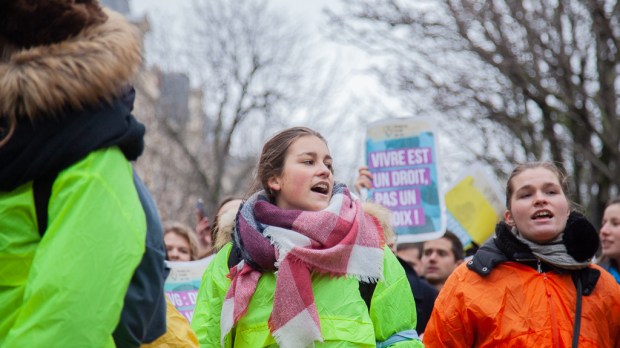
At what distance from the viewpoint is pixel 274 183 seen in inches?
172

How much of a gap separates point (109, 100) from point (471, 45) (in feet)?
38.7

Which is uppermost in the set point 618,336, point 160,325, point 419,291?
point 160,325

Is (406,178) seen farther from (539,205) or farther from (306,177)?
(306,177)

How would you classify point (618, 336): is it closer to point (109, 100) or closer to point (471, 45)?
point (109, 100)

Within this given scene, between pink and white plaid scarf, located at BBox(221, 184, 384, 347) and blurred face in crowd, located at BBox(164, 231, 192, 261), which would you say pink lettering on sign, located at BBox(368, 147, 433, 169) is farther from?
pink and white plaid scarf, located at BBox(221, 184, 384, 347)

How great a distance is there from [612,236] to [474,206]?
159 centimetres

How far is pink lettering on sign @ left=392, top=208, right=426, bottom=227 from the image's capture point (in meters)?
6.85

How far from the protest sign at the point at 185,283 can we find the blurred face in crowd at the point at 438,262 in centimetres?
209

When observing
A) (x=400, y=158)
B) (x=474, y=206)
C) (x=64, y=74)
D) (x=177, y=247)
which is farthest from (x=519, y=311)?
(x=177, y=247)

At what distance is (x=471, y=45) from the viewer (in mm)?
13727

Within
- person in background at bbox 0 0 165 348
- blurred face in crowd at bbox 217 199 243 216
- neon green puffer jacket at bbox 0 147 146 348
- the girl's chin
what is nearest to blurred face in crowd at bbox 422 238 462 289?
blurred face in crowd at bbox 217 199 243 216

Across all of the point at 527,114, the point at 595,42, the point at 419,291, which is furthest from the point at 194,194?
the point at 419,291

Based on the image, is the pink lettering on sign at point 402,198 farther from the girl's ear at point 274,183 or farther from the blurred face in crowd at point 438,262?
the girl's ear at point 274,183

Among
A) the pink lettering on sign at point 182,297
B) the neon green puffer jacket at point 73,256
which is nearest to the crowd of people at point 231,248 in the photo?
the neon green puffer jacket at point 73,256
